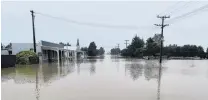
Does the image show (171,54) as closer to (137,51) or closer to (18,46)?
(137,51)

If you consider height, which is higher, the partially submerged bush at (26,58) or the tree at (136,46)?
the tree at (136,46)

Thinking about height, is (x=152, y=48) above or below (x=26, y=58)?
above

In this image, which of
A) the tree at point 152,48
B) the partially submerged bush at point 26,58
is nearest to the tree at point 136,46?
the tree at point 152,48

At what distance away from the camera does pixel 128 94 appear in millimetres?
10766

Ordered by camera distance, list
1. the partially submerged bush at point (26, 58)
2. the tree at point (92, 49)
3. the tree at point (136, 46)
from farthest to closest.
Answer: the tree at point (92, 49) < the tree at point (136, 46) < the partially submerged bush at point (26, 58)

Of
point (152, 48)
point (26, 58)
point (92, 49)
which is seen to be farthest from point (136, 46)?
point (26, 58)

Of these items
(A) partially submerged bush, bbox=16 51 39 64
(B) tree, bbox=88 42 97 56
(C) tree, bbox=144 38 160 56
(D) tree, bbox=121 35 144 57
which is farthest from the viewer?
(B) tree, bbox=88 42 97 56

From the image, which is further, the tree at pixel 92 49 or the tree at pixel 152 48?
the tree at pixel 92 49

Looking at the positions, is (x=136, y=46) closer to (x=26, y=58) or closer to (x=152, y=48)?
(x=152, y=48)

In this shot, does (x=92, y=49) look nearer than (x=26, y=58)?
No

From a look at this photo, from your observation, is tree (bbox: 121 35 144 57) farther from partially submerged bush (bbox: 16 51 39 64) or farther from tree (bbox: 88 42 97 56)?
partially submerged bush (bbox: 16 51 39 64)

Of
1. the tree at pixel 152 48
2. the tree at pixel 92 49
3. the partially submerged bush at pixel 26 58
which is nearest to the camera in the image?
the partially submerged bush at pixel 26 58

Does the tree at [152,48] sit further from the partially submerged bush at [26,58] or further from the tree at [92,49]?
the partially submerged bush at [26,58]

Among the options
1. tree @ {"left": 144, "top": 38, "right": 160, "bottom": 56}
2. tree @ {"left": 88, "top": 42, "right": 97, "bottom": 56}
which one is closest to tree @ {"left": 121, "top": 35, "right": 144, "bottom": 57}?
tree @ {"left": 144, "top": 38, "right": 160, "bottom": 56}
